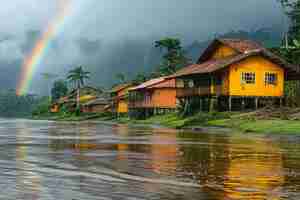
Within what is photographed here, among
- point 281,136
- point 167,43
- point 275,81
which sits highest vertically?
point 167,43

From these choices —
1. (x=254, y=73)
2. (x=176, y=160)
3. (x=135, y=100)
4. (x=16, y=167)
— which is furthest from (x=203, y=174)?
(x=135, y=100)

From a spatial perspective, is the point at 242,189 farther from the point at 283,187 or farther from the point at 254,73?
the point at 254,73

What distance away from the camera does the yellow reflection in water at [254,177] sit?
30.6 ft

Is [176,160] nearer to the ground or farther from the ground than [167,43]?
nearer to the ground

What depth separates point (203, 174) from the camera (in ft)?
39.6

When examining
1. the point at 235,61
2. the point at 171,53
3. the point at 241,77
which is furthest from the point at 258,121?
the point at 171,53

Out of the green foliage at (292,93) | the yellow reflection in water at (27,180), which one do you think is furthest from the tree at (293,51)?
the yellow reflection in water at (27,180)

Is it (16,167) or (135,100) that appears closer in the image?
(16,167)

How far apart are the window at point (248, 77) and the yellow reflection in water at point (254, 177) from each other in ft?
117

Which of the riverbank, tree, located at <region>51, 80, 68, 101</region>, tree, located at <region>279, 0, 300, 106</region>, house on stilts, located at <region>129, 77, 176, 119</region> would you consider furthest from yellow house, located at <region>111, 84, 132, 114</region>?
tree, located at <region>51, 80, 68, 101</region>

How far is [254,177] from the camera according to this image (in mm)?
11680

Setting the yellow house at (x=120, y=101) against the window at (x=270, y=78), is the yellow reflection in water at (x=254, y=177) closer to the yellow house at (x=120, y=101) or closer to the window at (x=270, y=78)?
the window at (x=270, y=78)

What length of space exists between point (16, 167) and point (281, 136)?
1948 cm

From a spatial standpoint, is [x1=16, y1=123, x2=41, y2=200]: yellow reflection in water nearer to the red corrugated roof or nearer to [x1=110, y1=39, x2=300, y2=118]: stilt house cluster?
[x1=110, y1=39, x2=300, y2=118]: stilt house cluster
